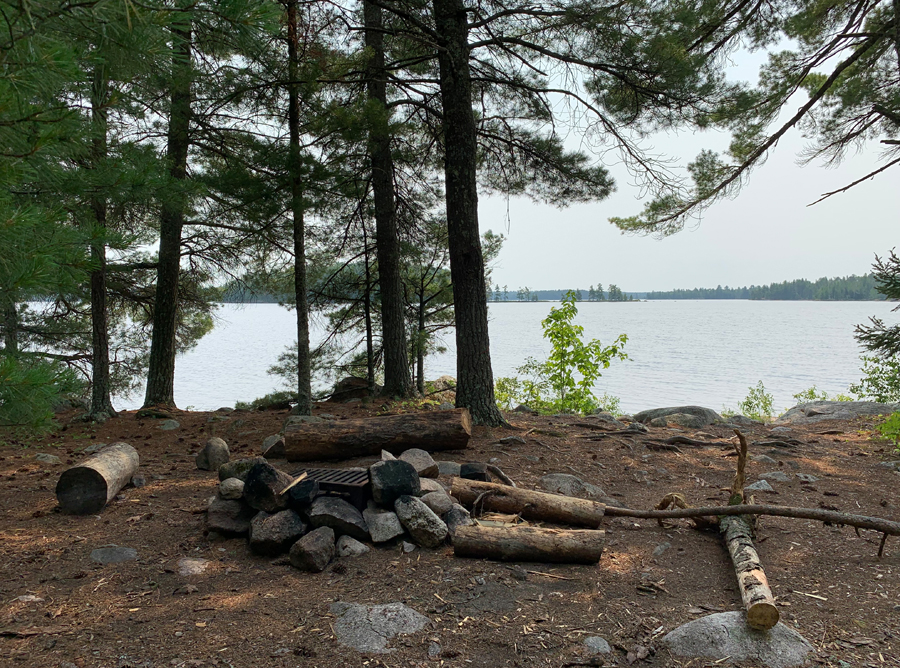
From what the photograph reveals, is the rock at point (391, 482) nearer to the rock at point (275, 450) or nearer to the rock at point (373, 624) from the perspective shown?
the rock at point (373, 624)

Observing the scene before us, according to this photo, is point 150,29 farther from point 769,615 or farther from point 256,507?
point 769,615

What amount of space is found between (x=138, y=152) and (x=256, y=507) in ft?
10.9

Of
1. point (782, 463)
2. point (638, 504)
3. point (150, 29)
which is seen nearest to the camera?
point (150, 29)

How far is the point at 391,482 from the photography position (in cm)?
364

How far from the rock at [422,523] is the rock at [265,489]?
789mm

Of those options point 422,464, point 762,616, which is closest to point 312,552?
point 422,464

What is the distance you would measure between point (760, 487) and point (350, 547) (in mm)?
3606

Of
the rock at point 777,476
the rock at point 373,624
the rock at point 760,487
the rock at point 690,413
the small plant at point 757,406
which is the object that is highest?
the rock at point 373,624

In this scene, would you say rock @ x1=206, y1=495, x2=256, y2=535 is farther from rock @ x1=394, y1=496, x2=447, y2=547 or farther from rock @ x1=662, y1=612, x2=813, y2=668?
rock @ x1=662, y1=612, x2=813, y2=668

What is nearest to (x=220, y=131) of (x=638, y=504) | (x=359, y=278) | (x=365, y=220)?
(x=365, y=220)

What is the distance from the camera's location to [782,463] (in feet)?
18.6

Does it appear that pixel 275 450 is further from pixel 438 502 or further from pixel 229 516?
pixel 438 502

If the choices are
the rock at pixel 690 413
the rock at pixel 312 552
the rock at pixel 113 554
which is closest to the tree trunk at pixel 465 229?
the rock at pixel 690 413

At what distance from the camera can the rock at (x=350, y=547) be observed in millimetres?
3334
